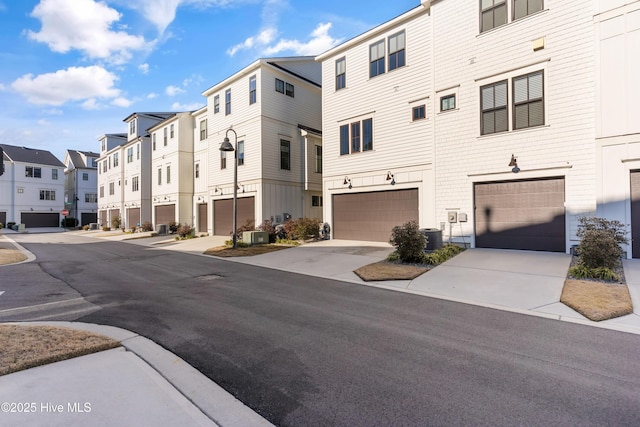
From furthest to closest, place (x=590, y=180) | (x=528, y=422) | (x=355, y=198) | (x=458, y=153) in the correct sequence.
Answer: (x=355, y=198), (x=458, y=153), (x=590, y=180), (x=528, y=422)

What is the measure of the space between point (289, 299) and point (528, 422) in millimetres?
4793

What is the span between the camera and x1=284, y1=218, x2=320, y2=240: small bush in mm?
16781

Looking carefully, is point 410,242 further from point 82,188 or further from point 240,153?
point 82,188

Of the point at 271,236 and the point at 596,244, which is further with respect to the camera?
the point at 271,236

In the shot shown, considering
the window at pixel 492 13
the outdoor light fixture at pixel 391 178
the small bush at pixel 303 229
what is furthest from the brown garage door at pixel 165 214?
the window at pixel 492 13

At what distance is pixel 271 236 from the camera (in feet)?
58.1

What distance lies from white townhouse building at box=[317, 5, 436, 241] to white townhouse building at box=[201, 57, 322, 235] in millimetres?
4259

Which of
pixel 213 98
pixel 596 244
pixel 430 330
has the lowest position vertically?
pixel 430 330

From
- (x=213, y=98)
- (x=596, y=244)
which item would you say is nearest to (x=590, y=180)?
(x=596, y=244)

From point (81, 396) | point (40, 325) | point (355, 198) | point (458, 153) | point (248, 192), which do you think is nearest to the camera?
point (81, 396)

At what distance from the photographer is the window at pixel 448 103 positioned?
13000mm

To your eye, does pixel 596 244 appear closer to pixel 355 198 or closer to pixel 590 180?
pixel 590 180

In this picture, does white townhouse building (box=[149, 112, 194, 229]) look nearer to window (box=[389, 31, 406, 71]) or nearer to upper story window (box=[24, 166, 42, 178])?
window (box=[389, 31, 406, 71])

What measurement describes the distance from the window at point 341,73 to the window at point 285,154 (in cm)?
571
